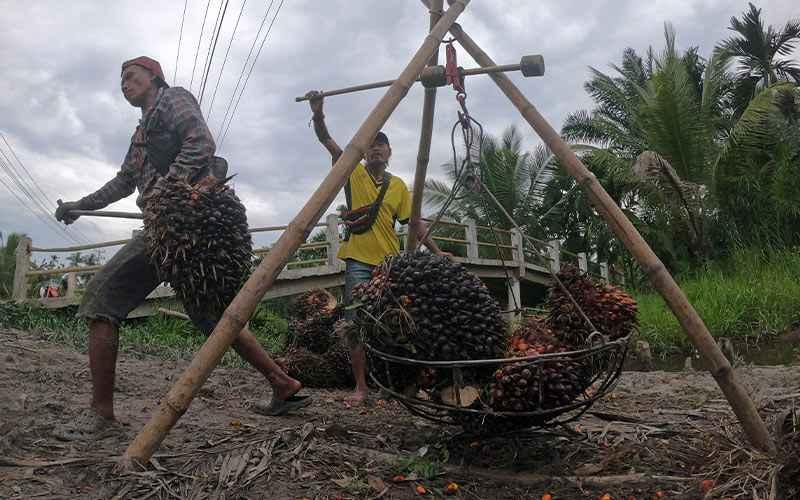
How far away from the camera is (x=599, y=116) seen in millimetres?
22125

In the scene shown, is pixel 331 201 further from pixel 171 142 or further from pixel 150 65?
pixel 150 65

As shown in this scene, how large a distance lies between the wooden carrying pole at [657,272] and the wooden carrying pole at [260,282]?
0.51 metres

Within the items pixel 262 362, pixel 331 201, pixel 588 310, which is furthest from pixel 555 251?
pixel 331 201

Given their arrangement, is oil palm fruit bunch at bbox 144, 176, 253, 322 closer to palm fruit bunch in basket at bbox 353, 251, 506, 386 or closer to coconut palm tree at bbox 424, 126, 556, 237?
palm fruit bunch in basket at bbox 353, 251, 506, 386

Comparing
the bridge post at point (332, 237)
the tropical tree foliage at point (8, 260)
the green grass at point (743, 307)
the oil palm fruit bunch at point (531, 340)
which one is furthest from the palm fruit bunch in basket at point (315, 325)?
the tropical tree foliage at point (8, 260)

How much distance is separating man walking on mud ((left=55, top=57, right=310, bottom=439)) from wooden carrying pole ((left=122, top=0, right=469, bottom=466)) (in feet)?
1.97

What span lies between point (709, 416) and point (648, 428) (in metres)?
0.52

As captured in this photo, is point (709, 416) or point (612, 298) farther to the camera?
point (709, 416)

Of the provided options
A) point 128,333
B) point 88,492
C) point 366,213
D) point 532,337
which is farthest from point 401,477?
point 128,333

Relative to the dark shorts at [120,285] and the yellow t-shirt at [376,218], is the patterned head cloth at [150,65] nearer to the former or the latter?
the dark shorts at [120,285]

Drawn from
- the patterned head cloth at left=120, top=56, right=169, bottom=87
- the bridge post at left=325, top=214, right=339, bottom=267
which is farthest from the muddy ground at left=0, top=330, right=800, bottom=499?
the bridge post at left=325, top=214, right=339, bottom=267

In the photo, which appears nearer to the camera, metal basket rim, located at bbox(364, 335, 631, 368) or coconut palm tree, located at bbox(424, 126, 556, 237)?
metal basket rim, located at bbox(364, 335, 631, 368)

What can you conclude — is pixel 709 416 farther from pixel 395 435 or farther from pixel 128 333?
pixel 128 333

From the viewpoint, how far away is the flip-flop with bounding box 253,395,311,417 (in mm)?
3314
